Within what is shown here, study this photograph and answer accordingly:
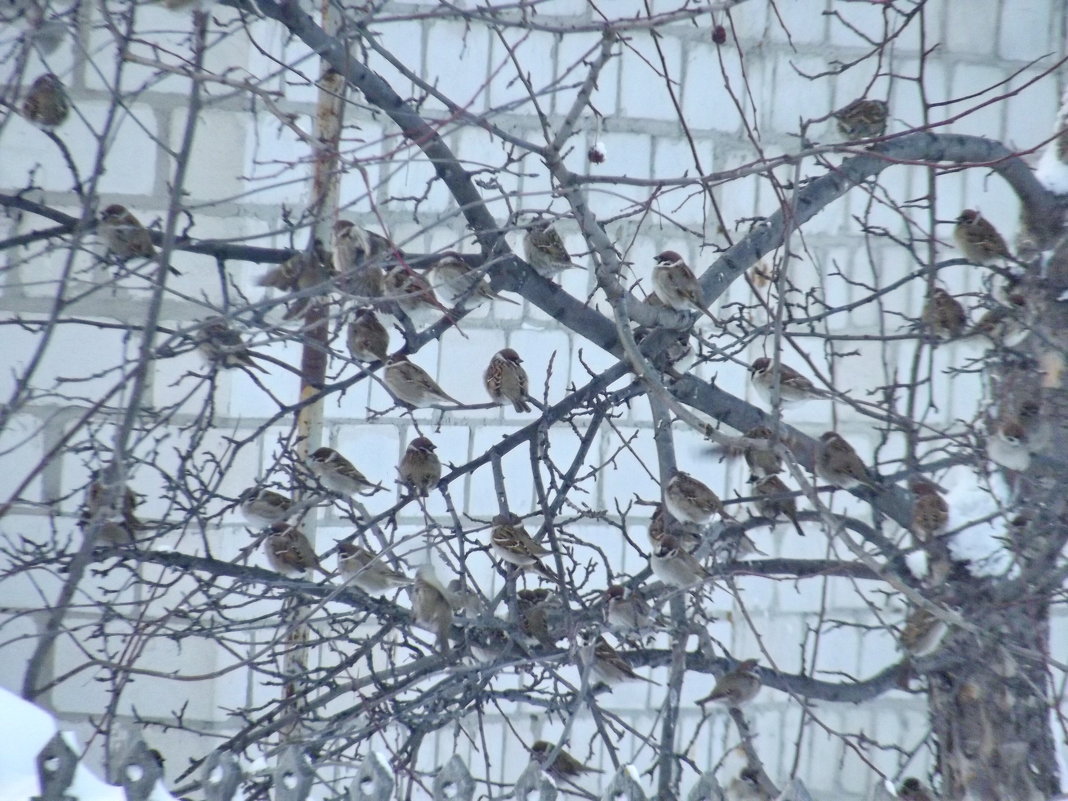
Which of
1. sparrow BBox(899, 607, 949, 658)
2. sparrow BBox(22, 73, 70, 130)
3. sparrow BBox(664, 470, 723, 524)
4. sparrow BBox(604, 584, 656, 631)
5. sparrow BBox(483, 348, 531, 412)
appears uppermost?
sparrow BBox(22, 73, 70, 130)

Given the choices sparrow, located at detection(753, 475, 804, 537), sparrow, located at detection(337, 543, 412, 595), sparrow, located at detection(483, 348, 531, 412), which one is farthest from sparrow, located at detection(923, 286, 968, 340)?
sparrow, located at detection(337, 543, 412, 595)

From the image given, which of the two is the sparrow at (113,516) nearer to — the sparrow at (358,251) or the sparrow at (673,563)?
the sparrow at (358,251)

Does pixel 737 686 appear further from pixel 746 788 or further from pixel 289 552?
pixel 289 552

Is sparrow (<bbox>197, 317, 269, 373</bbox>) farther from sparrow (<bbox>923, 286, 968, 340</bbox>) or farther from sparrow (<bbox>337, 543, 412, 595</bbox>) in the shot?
sparrow (<bbox>923, 286, 968, 340</bbox>)

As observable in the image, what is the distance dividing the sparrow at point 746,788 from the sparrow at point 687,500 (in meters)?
0.78

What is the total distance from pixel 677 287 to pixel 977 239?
3.98 feet

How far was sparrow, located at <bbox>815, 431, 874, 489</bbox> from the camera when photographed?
2756 millimetres

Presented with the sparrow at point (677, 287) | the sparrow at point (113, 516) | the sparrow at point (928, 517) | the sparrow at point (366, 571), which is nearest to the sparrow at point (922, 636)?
the sparrow at point (928, 517)

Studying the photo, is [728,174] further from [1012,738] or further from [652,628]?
[1012,738]

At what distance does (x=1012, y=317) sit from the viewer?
2645mm

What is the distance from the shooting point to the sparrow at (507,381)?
2863mm

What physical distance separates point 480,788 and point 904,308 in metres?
Answer: 2.77

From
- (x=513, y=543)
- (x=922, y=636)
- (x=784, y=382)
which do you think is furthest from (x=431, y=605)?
(x=784, y=382)

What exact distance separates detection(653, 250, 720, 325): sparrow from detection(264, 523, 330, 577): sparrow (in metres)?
1.27
